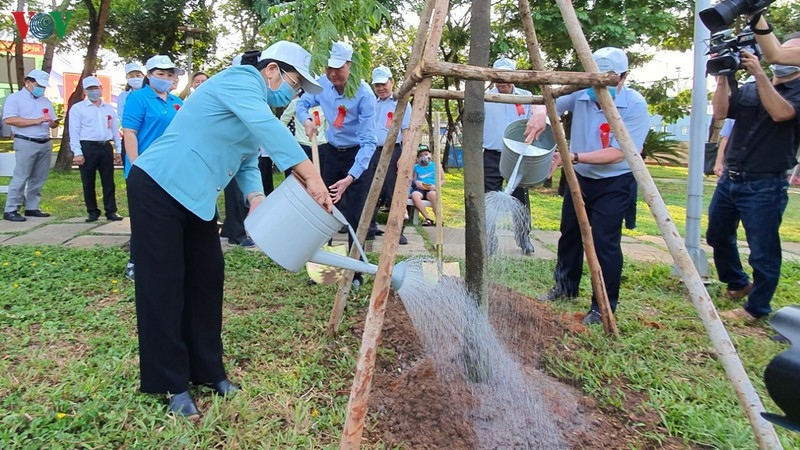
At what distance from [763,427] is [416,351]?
5.49ft

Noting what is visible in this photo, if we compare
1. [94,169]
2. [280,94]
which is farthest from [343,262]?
[94,169]

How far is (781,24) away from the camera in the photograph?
15.0 meters

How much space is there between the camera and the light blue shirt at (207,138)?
228 cm

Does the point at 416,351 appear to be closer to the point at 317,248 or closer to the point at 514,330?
the point at 514,330

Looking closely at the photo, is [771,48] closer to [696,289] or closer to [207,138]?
[696,289]

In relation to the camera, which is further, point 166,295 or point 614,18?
point 614,18

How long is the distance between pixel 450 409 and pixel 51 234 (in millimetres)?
→ 5454

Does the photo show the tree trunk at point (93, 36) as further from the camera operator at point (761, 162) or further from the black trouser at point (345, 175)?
the camera operator at point (761, 162)

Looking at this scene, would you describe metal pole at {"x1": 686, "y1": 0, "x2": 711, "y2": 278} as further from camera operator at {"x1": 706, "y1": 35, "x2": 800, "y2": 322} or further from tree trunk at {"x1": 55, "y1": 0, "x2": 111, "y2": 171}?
tree trunk at {"x1": 55, "y1": 0, "x2": 111, "y2": 171}

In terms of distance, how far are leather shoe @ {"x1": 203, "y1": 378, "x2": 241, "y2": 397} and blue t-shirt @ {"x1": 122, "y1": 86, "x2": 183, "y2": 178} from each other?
84.9 inches

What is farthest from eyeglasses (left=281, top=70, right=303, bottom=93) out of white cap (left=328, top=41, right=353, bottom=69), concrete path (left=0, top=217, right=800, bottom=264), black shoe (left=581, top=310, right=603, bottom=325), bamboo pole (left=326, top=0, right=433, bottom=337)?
concrete path (left=0, top=217, right=800, bottom=264)

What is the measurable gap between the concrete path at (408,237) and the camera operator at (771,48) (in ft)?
7.77

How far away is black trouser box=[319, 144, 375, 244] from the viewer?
4496 mm

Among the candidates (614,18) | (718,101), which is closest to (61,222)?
(718,101)
